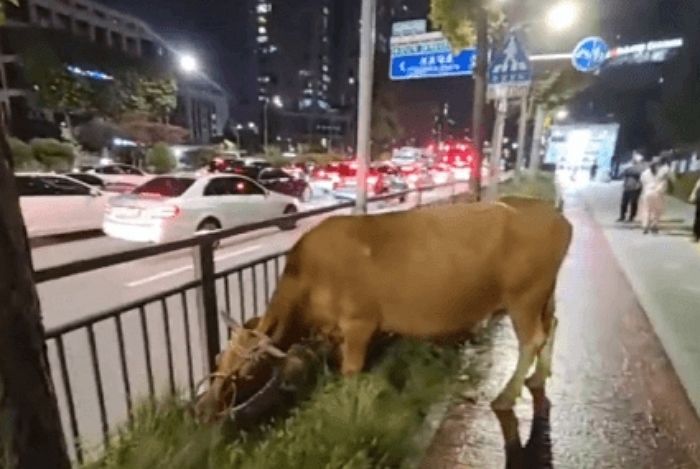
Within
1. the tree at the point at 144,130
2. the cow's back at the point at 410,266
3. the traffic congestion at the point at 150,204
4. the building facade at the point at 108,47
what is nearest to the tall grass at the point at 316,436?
the cow's back at the point at 410,266

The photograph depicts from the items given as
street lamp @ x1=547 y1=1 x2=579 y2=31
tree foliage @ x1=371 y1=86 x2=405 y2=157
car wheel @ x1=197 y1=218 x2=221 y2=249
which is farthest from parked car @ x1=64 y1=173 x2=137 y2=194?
tree foliage @ x1=371 y1=86 x2=405 y2=157

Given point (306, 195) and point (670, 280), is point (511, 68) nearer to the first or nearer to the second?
point (670, 280)

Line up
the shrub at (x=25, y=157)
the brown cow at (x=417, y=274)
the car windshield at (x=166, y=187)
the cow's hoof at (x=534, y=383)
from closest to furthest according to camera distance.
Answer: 1. the brown cow at (x=417, y=274)
2. the cow's hoof at (x=534, y=383)
3. the car windshield at (x=166, y=187)
4. the shrub at (x=25, y=157)

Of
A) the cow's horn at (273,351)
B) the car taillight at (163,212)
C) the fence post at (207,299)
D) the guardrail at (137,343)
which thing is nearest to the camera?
the guardrail at (137,343)

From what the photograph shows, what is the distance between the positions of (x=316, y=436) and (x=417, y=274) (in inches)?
40.2

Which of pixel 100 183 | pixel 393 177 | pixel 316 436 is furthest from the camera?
pixel 393 177

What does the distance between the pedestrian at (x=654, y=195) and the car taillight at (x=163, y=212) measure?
917 centimetres

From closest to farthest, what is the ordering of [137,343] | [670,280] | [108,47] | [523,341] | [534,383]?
[523,341]
[534,383]
[137,343]
[670,280]
[108,47]

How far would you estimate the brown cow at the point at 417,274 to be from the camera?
329 cm

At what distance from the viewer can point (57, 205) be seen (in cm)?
1348

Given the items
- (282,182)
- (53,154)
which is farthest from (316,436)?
(53,154)

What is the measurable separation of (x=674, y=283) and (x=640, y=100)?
4288 cm

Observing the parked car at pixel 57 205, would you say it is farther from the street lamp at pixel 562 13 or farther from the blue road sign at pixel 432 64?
the street lamp at pixel 562 13

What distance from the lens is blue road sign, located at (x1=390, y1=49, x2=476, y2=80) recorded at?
1175cm
